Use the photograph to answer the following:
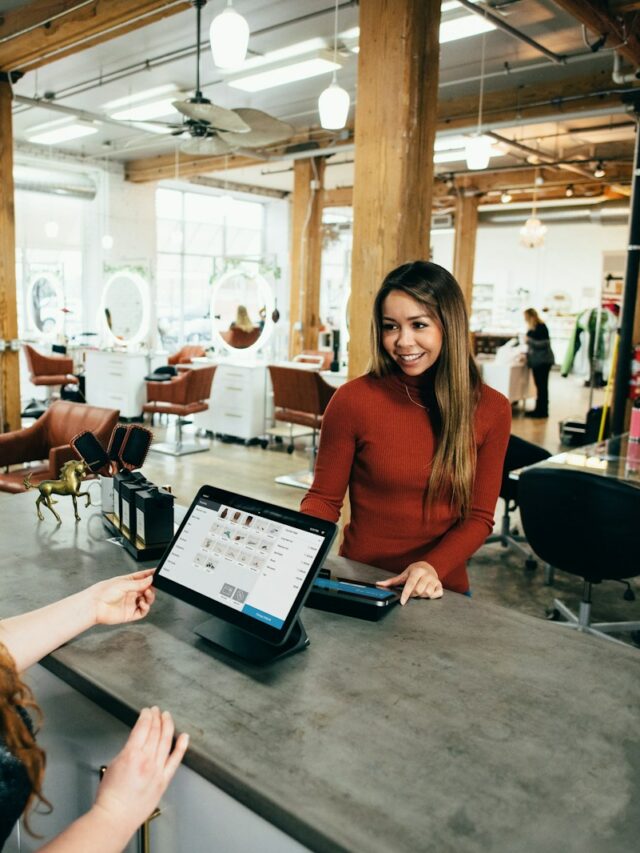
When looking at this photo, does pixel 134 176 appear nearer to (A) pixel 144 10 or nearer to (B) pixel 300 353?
(B) pixel 300 353

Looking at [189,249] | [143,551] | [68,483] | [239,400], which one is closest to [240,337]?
[239,400]

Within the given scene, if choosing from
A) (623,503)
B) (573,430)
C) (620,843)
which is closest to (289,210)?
(573,430)

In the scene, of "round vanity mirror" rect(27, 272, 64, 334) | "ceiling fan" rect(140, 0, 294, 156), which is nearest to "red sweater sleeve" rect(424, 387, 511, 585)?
"ceiling fan" rect(140, 0, 294, 156)

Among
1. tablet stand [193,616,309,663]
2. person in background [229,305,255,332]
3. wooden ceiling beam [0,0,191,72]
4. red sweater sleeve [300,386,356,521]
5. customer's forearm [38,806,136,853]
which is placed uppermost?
wooden ceiling beam [0,0,191,72]

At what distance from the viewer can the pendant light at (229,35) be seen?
12.3ft

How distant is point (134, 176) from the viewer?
40.2 ft

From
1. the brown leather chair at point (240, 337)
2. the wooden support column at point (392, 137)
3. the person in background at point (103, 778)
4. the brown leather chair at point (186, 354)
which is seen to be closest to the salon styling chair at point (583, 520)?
the wooden support column at point (392, 137)

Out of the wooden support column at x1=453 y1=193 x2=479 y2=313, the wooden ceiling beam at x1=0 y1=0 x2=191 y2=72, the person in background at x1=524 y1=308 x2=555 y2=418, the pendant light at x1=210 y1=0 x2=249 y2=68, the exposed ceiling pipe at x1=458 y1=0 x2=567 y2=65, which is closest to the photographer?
the pendant light at x1=210 y1=0 x2=249 y2=68

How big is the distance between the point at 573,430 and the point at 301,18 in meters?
4.72

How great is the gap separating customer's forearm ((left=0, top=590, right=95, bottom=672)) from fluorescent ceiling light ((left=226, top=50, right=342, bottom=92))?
6.10 m

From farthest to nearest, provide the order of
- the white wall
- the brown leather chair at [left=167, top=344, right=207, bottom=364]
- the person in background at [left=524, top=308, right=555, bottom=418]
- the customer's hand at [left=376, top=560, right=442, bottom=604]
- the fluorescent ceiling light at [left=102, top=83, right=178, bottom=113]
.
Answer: the white wall, the person in background at [left=524, top=308, right=555, bottom=418], the brown leather chair at [left=167, top=344, right=207, bottom=364], the fluorescent ceiling light at [left=102, top=83, right=178, bottom=113], the customer's hand at [left=376, top=560, right=442, bottom=604]

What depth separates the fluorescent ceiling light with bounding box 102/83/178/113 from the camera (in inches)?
311

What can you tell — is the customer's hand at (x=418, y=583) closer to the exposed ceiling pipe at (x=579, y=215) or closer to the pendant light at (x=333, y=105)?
the pendant light at (x=333, y=105)

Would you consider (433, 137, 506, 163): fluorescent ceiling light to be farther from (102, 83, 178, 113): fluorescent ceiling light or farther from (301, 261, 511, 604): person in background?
(301, 261, 511, 604): person in background
